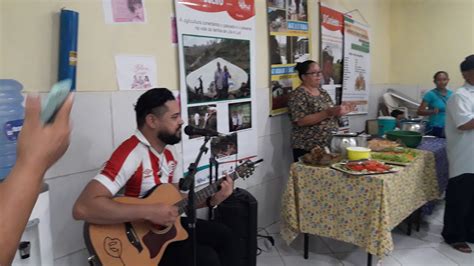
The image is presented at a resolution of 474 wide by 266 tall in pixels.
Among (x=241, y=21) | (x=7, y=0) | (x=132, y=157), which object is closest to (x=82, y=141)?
(x=132, y=157)

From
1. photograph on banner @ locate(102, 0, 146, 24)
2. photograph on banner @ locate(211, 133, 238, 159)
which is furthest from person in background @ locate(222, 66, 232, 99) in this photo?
photograph on banner @ locate(102, 0, 146, 24)

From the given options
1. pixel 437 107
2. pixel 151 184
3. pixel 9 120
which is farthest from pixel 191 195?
pixel 437 107

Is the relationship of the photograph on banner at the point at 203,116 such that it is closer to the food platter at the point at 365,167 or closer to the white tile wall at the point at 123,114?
the white tile wall at the point at 123,114

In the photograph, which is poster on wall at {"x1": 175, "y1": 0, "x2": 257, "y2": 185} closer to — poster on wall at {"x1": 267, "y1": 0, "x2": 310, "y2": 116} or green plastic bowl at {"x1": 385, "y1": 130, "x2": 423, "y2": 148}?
poster on wall at {"x1": 267, "y1": 0, "x2": 310, "y2": 116}

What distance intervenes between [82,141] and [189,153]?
74cm

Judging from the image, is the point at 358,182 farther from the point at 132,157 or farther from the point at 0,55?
the point at 0,55

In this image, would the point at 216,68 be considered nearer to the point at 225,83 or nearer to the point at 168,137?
the point at 225,83

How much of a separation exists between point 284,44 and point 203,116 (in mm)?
1124

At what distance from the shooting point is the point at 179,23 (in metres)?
2.19

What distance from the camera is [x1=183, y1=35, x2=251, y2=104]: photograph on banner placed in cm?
231

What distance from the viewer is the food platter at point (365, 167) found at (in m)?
2.11

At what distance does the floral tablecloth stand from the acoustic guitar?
0.88 metres

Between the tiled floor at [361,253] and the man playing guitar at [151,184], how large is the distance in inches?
31.8

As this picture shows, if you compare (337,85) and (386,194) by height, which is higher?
(337,85)
